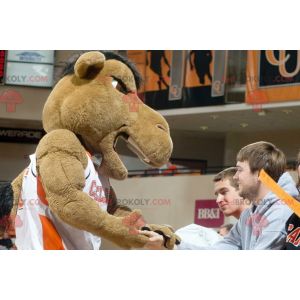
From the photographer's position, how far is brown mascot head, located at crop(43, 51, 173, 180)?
1.70 meters

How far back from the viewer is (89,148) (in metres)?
1.77

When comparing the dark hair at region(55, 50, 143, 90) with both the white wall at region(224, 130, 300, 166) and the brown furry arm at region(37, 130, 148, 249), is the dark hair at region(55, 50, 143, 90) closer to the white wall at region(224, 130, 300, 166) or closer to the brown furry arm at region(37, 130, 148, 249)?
the brown furry arm at region(37, 130, 148, 249)

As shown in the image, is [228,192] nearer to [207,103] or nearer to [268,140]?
[207,103]

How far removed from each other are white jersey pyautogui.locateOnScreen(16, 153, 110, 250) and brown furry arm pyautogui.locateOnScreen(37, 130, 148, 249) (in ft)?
0.29

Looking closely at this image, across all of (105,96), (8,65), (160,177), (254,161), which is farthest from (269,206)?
(160,177)

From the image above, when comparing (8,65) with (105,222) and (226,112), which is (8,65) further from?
(105,222)

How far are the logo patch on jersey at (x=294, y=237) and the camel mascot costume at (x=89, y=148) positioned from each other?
0.37 metres

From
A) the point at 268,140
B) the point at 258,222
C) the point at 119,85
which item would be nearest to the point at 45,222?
the point at 119,85

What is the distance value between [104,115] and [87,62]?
0.56 ft

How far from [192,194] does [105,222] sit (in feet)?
18.2

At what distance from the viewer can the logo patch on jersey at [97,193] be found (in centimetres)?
172

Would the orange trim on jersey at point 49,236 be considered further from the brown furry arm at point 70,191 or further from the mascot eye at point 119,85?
the mascot eye at point 119,85

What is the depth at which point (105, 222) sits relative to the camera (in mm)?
1598

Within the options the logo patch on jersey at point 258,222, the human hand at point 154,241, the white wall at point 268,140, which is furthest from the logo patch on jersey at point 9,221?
the white wall at point 268,140
